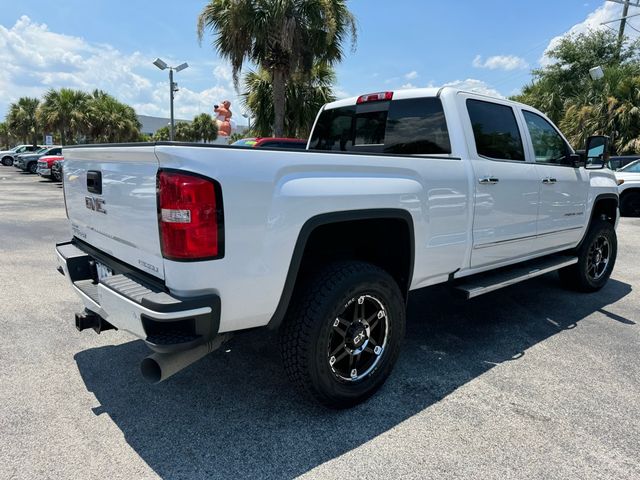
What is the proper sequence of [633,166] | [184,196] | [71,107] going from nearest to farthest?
[184,196], [633,166], [71,107]

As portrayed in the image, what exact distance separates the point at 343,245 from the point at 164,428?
1526 millimetres

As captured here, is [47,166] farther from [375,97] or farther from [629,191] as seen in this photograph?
[629,191]

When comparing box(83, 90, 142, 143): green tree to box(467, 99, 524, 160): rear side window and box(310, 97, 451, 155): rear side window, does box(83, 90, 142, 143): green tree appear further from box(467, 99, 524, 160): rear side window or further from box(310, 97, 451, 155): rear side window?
box(467, 99, 524, 160): rear side window

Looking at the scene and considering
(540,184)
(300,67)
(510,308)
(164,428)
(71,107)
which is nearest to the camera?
(164,428)

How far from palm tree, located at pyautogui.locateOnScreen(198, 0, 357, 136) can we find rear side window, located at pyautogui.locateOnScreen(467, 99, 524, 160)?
36.8 feet

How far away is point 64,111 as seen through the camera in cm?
3350

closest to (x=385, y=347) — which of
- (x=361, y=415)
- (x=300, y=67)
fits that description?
(x=361, y=415)

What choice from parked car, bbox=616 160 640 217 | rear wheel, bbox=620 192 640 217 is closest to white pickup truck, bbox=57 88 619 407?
parked car, bbox=616 160 640 217

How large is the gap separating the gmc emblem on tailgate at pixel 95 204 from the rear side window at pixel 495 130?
2.69 m

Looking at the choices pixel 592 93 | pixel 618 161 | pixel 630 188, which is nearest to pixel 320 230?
pixel 630 188

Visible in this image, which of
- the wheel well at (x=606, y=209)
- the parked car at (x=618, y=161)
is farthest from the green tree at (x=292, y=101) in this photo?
the wheel well at (x=606, y=209)

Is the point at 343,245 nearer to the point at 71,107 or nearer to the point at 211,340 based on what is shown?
the point at 211,340

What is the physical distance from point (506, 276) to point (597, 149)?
1951 millimetres

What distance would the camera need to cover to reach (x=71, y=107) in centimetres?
3394
